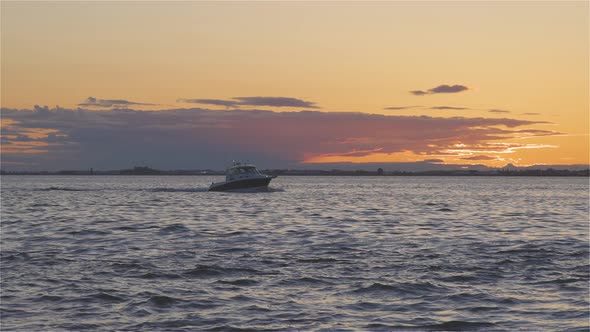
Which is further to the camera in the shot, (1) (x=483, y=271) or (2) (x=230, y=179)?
(2) (x=230, y=179)

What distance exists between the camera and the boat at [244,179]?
91750 millimetres

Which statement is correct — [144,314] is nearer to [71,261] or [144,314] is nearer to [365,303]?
[365,303]

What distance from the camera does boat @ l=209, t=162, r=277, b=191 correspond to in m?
91.8

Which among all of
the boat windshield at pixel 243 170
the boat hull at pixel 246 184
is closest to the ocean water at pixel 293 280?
the boat hull at pixel 246 184

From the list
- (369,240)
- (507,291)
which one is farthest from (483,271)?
(369,240)

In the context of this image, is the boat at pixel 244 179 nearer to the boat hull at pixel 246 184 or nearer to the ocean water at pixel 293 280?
the boat hull at pixel 246 184

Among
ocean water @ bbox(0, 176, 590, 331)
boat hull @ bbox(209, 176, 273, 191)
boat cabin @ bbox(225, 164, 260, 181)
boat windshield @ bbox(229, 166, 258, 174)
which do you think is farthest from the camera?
boat windshield @ bbox(229, 166, 258, 174)

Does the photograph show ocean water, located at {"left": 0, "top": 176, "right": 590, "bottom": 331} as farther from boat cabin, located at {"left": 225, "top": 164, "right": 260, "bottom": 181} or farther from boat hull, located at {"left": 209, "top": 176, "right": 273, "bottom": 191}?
boat cabin, located at {"left": 225, "top": 164, "right": 260, "bottom": 181}

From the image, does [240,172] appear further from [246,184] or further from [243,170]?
[246,184]

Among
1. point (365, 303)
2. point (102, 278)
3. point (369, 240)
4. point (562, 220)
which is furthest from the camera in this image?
point (562, 220)

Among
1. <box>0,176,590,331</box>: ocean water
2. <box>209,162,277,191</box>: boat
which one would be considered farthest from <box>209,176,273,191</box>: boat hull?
<box>0,176,590,331</box>: ocean water

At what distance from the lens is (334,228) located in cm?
3972

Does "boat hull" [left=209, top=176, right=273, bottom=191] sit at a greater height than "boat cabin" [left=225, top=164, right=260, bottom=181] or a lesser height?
lesser

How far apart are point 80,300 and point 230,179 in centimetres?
7518
